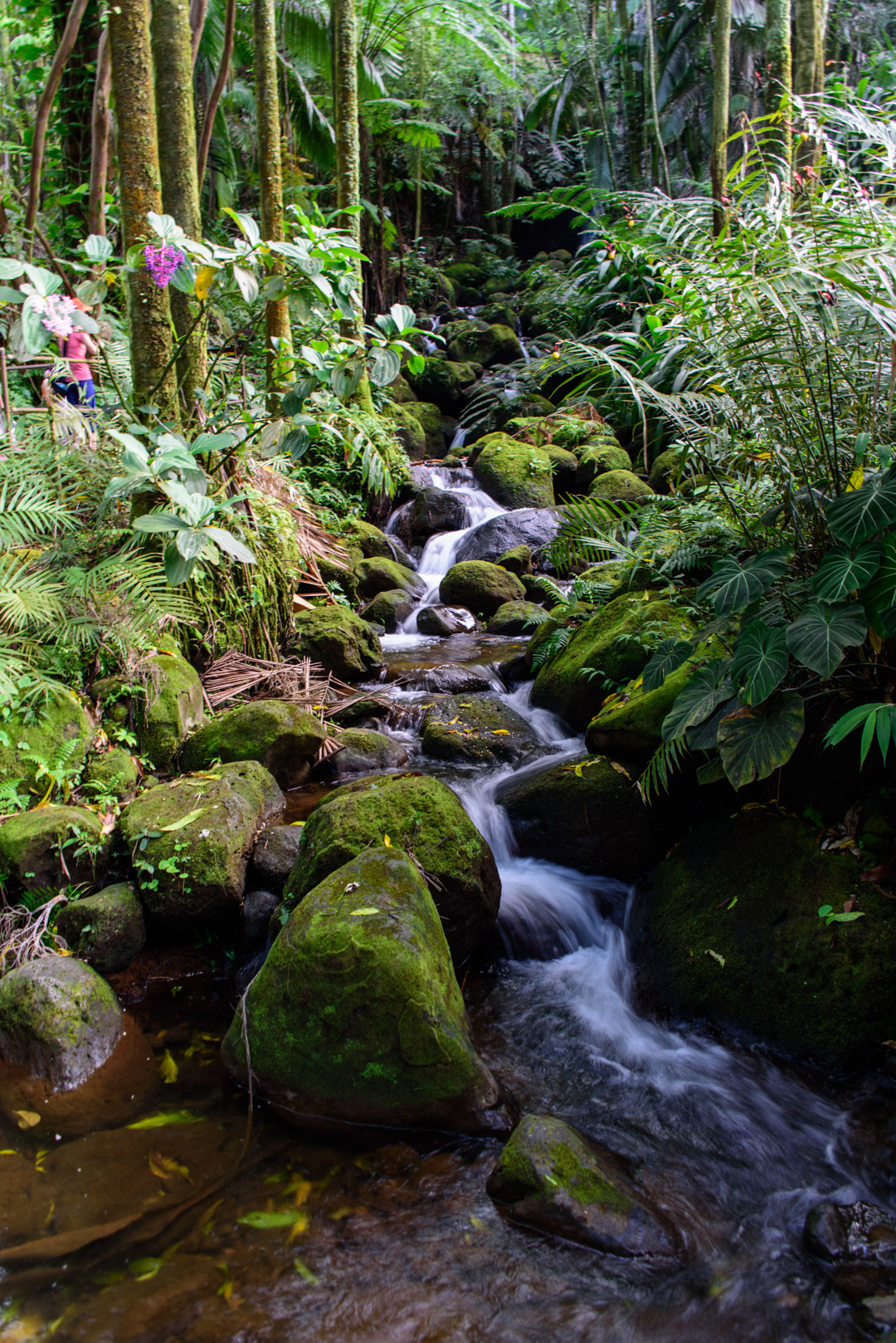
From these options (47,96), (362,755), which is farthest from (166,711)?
(47,96)

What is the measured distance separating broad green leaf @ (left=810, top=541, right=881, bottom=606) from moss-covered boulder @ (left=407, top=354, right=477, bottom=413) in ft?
44.3

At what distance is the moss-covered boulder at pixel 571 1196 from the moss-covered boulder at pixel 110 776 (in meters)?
2.58

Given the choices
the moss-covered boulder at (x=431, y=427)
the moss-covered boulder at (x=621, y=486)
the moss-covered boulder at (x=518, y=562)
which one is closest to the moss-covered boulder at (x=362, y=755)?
the moss-covered boulder at (x=518, y=562)

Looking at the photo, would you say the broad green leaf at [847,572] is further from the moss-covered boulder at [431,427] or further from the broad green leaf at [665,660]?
the moss-covered boulder at [431,427]

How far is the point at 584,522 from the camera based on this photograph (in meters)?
4.57

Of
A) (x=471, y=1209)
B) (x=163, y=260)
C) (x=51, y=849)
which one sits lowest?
(x=471, y=1209)

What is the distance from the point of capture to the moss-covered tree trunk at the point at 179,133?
17.2 ft

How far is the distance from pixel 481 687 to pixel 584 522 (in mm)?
2255

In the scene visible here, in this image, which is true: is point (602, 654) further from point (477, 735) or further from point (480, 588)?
point (480, 588)

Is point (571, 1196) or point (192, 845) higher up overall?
point (192, 845)

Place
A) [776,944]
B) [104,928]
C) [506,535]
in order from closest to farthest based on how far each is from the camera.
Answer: [776,944]
[104,928]
[506,535]

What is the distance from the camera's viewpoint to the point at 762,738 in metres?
3.02

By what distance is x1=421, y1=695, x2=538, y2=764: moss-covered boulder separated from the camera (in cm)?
535

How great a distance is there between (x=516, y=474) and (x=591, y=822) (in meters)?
7.83
